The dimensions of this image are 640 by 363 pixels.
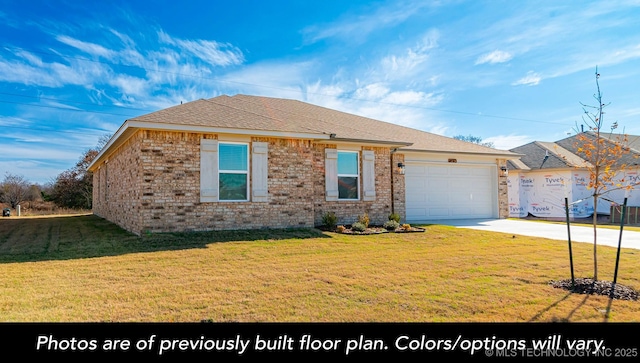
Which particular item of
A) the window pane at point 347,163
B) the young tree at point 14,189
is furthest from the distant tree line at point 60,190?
the window pane at point 347,163

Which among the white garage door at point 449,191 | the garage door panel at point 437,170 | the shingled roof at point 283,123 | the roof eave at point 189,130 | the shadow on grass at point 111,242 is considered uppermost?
the shingled roof at point 283,123

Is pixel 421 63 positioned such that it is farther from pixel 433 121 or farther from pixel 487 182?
pixel 433 121

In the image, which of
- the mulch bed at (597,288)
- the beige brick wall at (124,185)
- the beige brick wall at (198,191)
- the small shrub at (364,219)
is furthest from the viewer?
the small shrub at (364,219)

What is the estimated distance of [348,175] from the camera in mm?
12477

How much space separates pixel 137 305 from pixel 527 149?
23701 mm

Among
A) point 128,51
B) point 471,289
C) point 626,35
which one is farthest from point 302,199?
point 128,51

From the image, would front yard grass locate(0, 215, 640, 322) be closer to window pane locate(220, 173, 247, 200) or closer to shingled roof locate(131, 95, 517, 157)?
window pane locate(220, 173, 247, 200)

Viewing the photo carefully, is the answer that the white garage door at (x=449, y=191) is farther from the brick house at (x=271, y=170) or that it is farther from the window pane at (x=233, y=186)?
the window pane at (x=233, y=186)

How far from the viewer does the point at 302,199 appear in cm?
1109

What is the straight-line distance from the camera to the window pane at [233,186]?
33.5 ft

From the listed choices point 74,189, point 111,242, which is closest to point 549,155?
point 111,242

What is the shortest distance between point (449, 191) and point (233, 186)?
911 centimetres

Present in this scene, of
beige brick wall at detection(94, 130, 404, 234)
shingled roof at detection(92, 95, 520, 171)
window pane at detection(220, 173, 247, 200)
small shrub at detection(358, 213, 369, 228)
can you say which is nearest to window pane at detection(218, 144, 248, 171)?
window pane at detection(220, 173, 247, 200)

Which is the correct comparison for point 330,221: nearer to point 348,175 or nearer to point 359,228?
point 359,228
